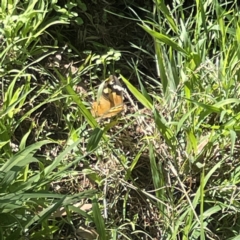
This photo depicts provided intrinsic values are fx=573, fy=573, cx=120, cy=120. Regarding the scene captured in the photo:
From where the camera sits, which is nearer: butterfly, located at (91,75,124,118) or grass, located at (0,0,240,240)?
grass, located at (0,0,240,240)

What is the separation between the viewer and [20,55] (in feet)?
6.87

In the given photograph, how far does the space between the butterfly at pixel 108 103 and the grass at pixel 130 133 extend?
34 millimetres

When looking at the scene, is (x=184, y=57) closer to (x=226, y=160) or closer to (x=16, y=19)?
(x=226, y=160)

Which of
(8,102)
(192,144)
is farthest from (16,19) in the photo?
(192,144)

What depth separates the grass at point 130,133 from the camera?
1845mm

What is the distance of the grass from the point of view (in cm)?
184

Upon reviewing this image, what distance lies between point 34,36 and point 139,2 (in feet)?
1.61

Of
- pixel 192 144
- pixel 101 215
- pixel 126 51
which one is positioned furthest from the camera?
pixel 126 51

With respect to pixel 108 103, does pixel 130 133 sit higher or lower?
lower

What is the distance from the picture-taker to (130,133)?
6.86 ft

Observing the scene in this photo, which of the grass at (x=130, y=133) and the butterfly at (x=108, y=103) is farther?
the butterfly at (x=108, y=103)

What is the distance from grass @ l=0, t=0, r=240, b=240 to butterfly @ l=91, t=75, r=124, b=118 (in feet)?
0.11

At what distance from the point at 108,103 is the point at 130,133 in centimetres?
15

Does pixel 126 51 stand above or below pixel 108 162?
above
